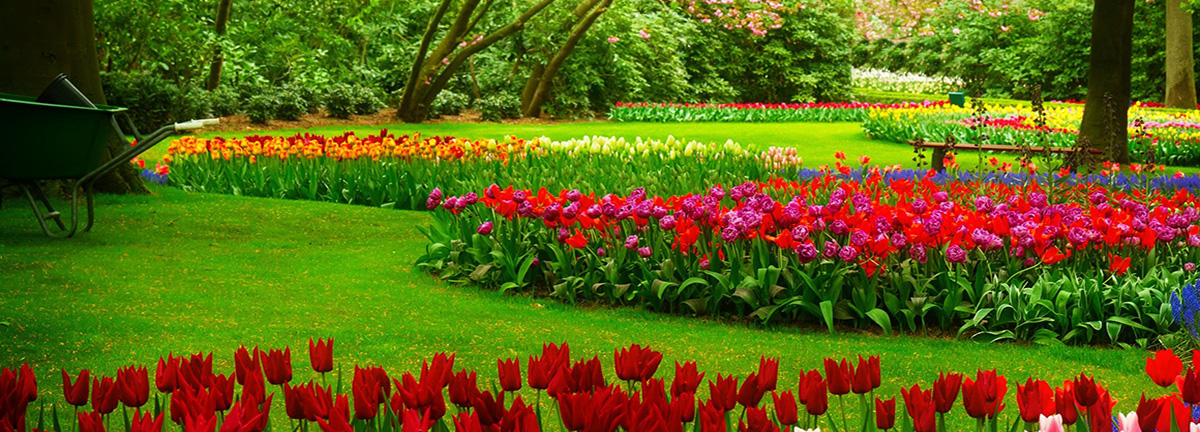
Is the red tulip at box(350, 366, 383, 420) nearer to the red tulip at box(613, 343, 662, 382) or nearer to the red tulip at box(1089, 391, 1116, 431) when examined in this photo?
the red tulip at box(613, 343, 662, 382)

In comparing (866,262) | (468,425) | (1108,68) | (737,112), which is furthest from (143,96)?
(468,425)

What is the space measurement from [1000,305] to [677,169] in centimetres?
455

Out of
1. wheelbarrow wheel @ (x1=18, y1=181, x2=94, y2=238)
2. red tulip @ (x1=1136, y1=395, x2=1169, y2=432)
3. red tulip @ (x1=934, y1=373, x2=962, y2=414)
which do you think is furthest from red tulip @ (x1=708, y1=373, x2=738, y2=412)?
wheelbarrow wheel @ (x1=18, y1=181, x2=94, y2=238)

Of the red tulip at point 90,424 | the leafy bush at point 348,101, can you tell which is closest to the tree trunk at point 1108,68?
the red tulip at point 90,424

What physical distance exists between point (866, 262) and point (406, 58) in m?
21.1

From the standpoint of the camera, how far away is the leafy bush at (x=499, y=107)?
2261cm

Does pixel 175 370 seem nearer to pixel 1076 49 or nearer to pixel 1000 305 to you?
pixel 1000 305

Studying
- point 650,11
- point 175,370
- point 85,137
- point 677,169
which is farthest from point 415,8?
point 175,370

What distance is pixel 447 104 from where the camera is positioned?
901 inches

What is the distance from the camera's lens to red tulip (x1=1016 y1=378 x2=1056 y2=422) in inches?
82.5

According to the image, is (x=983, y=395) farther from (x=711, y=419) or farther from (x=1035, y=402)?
(x=711, y=419)

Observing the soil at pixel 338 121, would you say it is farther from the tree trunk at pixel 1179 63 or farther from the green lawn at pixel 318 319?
the tree trunk at pixel 1179 63

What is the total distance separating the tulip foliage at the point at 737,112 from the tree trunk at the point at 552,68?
177cm

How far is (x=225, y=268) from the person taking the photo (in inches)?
252
